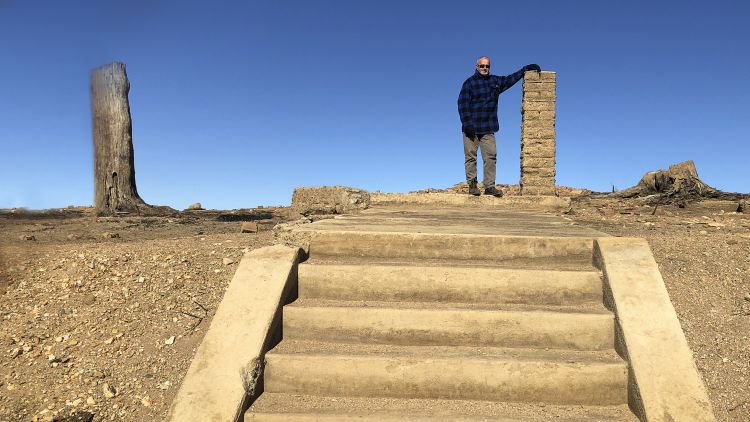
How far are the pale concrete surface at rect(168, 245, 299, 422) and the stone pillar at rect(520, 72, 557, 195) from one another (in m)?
8.60

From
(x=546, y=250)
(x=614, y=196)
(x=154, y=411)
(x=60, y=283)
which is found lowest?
(x=154, y=411)

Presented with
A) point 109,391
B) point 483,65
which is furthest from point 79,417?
point 483,65

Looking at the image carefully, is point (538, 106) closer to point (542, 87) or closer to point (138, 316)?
point (542, 87)

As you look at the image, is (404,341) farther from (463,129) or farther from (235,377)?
(463,129)

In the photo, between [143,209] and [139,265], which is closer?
[139,265]

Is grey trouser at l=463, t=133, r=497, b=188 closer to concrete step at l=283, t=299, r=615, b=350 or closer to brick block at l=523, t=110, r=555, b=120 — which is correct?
brick block at l=523, t=110, r=555, b=120

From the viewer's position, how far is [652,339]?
3.00m

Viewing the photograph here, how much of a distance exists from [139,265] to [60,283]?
66 centimetres

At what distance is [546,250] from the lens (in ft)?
12.7

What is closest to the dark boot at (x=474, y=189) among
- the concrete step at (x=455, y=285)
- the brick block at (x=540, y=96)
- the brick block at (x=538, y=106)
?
the brick block at (x=538, y=106)

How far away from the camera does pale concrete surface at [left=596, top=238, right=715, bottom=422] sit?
8.84 ft

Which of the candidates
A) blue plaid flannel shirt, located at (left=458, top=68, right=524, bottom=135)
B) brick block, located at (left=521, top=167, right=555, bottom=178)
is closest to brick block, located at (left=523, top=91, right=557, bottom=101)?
brick block, located at (left=521, top=167, right=555, bottom=178)

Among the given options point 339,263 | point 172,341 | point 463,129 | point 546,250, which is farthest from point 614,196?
point 172,341

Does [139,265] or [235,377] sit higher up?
[139,265]
